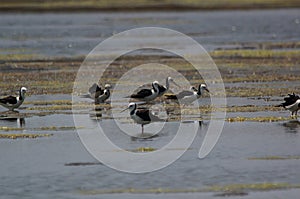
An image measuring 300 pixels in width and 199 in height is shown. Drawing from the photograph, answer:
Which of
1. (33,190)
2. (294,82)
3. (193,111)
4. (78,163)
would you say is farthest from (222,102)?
(33,190)

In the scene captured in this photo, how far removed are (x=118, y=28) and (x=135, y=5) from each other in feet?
117

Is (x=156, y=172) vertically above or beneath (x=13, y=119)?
beneath

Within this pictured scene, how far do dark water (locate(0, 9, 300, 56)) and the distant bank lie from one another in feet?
20.6

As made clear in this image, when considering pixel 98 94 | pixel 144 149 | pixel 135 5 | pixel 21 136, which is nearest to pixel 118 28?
pixel 135 5

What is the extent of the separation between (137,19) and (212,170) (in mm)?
60045

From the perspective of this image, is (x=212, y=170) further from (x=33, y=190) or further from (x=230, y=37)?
(x=230, y=37)

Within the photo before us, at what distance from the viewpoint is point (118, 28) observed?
65125mm

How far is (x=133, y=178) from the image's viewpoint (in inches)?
626

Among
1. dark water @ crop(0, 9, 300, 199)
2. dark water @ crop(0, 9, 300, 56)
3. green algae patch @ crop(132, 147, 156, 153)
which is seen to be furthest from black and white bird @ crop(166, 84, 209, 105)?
dark water @ crop(0, 9, 300, 56)

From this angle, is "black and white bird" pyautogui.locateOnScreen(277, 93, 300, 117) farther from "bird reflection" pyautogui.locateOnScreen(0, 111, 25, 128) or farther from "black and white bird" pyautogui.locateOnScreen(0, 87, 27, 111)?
"black and white bird" pyautogui.locateOnScreen(0, 87, 27, 111)

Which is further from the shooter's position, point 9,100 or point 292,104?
point 9,100

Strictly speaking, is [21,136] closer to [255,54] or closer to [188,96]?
[188,96]

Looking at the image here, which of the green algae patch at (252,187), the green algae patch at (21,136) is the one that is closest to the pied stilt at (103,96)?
the green algae patch at (21,136)

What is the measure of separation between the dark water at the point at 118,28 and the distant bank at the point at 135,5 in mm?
6271
